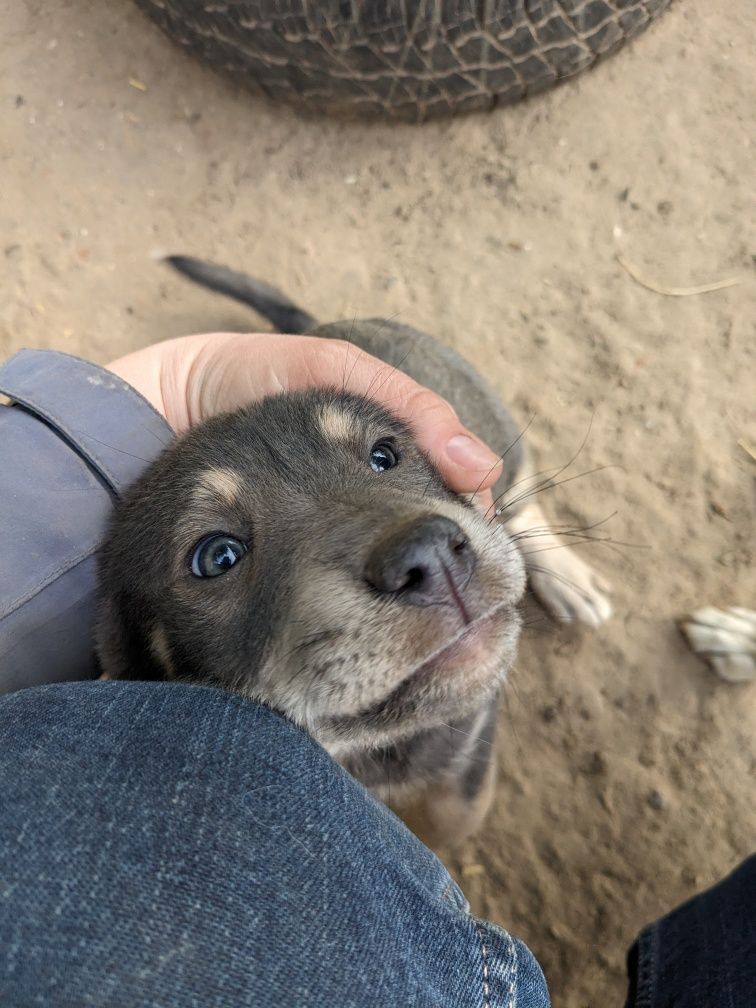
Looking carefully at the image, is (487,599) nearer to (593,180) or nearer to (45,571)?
(45,571)

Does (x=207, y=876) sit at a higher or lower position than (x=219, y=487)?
lower

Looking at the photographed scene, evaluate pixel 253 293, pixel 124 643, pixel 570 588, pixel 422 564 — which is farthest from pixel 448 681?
pixel 253 293

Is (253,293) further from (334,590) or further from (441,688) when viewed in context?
(441,688)

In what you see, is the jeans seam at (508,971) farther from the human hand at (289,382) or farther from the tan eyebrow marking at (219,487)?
the human hand at (289,382)

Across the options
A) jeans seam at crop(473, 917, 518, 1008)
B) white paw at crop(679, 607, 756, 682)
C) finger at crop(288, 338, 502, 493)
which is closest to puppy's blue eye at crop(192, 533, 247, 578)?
finger at crop(288, 338, 502, 493)

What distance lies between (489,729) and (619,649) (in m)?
0.99

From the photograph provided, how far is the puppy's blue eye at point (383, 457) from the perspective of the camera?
6.83ft

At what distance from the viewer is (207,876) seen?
1.31 meters

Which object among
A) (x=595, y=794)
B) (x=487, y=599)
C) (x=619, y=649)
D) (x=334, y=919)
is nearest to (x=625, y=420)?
(x=619, y=649)

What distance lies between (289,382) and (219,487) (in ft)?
2.86

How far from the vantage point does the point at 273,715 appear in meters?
1.57

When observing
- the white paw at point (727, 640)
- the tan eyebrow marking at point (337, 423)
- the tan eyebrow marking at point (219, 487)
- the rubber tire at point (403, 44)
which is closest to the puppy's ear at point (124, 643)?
the tan eyebrow marking at point (219, 487)

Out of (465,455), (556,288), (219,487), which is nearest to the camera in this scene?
(219,487)

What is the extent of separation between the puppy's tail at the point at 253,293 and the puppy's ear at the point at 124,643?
6.15ft
